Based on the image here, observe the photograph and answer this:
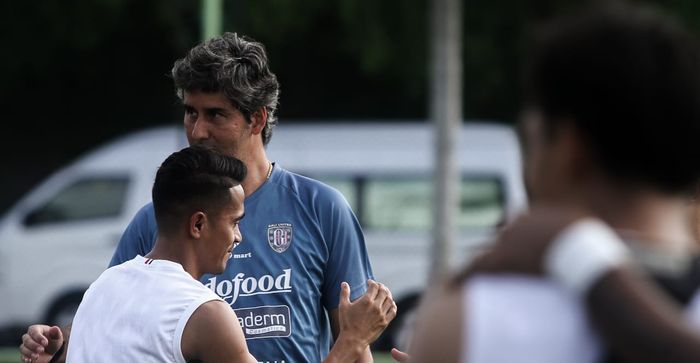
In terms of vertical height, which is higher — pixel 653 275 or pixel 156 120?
pixel 653 275

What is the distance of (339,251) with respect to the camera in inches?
150

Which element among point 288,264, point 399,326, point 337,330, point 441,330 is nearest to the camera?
point 441,330

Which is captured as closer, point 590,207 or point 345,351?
point 590,207

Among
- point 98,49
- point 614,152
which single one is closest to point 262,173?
point 614,152

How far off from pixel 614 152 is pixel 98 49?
56.6ft

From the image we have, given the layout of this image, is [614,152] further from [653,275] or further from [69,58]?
[69,58]

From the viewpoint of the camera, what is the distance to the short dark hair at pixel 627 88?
177 centimetres

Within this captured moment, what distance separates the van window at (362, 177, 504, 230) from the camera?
46.7ft

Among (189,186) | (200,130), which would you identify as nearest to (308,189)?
(200,130)

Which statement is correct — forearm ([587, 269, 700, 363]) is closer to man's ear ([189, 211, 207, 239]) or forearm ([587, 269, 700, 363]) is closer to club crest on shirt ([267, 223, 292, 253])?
man's ear ([189, 211, 207, 239])

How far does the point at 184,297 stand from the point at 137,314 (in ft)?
0.37

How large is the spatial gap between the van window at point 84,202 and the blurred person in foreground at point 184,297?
35.8ft

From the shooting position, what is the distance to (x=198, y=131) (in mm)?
3809

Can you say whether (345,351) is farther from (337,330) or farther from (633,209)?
(633,209)
